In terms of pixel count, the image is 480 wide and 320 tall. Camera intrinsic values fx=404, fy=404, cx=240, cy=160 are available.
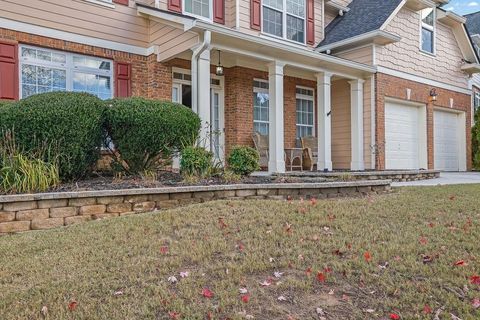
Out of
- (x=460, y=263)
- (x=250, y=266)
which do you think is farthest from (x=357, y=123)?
(x=250, y=266)

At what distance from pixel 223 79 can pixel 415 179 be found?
5.37 meters

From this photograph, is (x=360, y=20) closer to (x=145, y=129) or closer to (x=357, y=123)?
(x=357, y=123)

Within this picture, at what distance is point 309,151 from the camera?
439 inches

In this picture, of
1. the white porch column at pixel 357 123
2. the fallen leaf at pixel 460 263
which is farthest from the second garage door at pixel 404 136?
the fallen leaf at pixel 460 263

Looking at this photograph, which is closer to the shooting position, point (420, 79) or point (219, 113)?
point (219, 113)

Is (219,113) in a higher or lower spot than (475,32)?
lower

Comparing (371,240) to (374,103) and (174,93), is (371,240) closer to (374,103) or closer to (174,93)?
(174,93)

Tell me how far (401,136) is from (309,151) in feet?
10.7

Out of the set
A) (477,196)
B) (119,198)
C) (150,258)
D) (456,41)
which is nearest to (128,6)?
(119,198)

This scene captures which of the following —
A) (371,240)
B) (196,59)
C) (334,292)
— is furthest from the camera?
(196,59)

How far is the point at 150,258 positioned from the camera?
10.7ft

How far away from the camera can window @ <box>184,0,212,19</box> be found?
941cm

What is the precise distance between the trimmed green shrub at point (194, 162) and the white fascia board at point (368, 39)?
21.8ft

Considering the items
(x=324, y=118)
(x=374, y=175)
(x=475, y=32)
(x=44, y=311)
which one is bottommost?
(x=44, y=311)
